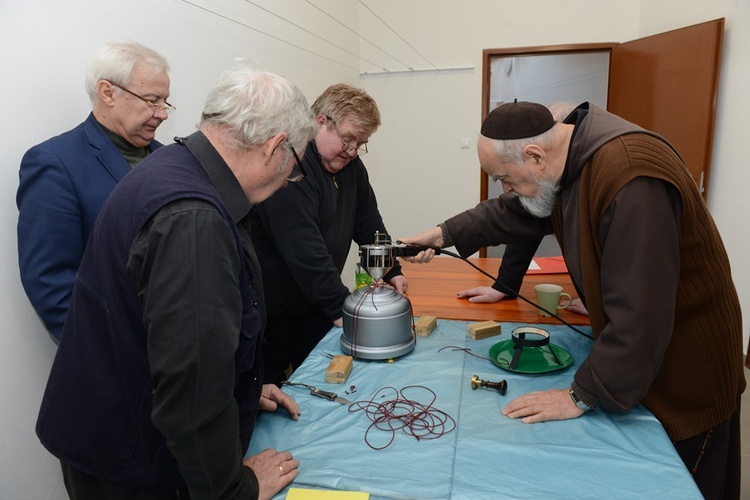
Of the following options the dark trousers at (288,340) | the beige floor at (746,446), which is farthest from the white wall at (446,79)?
the dark trousers at (288,340)

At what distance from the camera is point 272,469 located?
1.03 meters

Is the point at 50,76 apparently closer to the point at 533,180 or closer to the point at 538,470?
the point at 533,180

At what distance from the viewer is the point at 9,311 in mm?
1521

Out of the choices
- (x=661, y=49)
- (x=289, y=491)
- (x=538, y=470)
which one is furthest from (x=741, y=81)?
(x=289, y=491)

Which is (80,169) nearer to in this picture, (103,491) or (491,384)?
(103,491)

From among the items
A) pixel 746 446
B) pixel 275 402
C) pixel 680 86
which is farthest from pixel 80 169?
pixel 680 86

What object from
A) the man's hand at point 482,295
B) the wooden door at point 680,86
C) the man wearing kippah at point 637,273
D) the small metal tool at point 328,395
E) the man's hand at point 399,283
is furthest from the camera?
the wooden door at point 680,86

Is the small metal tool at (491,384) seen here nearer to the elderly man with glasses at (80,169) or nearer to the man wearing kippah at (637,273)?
the man wearing kippah at (637,273)

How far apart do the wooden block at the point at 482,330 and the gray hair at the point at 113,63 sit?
1359mm

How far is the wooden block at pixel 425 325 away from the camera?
1728mm

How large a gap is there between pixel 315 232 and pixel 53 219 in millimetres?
796

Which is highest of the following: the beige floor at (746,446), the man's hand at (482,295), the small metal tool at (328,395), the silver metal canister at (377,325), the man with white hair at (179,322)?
the man with white hair at (179,322)

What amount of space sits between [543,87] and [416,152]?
255 cm

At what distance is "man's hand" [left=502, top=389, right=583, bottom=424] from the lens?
3.96ft
